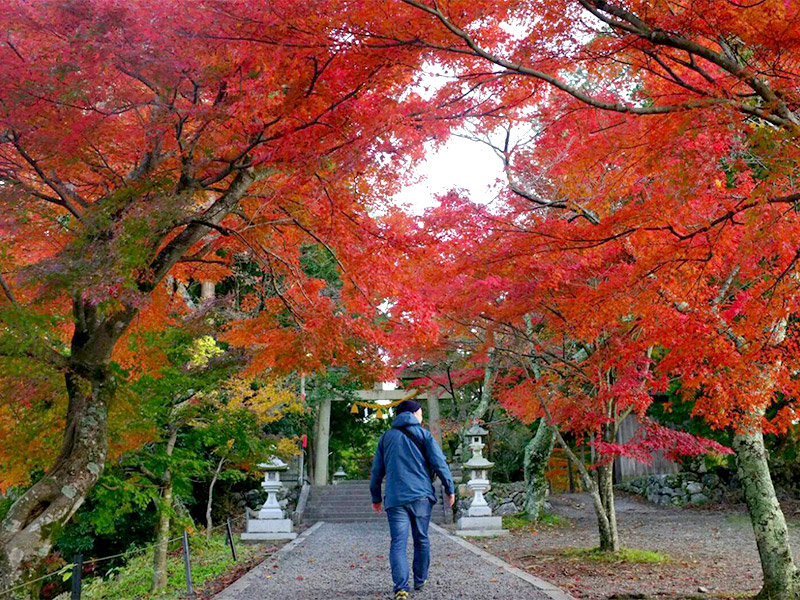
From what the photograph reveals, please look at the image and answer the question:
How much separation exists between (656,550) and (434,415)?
35.2 feet

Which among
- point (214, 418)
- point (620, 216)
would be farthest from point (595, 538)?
point (620, 216)

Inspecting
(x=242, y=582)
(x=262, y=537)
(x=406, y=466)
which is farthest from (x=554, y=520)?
(x=406, y=466)

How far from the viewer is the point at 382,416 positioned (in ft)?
71.8

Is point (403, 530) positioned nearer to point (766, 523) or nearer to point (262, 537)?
point (766, 523)

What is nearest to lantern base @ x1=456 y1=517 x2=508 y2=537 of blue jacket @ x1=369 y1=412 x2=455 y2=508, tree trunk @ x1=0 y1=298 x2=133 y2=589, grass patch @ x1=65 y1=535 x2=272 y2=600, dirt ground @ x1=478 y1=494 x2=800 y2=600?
dirt ground @ x1=478 y1=494 x2=800 y2=600

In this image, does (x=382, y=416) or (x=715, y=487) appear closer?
(x=715, y=487)

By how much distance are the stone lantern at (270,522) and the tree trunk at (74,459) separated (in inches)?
278

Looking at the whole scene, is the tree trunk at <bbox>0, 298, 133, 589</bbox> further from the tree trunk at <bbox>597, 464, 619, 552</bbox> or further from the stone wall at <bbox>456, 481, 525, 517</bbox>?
the stone wall at <bbox>456, 481, 525, 517</bbox>

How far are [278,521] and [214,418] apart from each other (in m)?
4.03

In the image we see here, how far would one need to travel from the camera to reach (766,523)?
5562 millimetres

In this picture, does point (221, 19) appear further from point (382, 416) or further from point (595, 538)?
point (382, 416)

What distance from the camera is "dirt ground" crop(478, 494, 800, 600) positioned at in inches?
241

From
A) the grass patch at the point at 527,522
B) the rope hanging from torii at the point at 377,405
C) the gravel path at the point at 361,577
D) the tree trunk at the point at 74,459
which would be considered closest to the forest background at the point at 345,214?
the tree trunk at the point at 74,459

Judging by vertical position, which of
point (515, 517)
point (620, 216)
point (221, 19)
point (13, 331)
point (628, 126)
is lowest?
point (515, 517)
